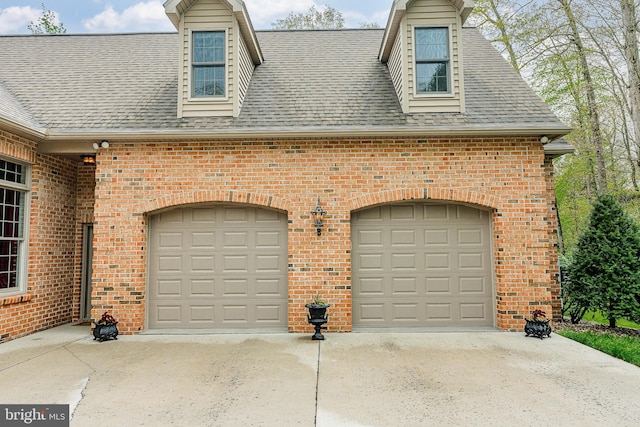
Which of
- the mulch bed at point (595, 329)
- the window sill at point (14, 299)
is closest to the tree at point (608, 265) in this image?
the mulch bed at point (595, 329)

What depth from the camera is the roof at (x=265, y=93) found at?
6938mm

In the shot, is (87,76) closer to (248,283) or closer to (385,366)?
(248,283)

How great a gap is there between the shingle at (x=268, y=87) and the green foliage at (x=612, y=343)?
361 centimetres

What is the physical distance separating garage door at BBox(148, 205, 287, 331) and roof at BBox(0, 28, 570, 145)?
1.60 m

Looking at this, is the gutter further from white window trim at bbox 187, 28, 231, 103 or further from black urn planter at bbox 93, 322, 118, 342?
black urn planter at bbox 93, 322, 118, 342

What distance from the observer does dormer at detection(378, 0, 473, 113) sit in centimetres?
745

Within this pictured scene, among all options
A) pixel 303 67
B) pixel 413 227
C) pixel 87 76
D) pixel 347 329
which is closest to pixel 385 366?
pixel 347 329

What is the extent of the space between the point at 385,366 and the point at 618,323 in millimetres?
7081

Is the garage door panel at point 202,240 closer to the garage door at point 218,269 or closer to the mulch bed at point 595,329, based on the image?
the garage door at point 218,269

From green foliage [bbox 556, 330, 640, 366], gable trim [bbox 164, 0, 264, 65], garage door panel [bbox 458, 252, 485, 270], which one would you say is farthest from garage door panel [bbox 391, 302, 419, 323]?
gable trim [bbox 164, 0, 264, 65]

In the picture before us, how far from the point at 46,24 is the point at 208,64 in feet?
61.2

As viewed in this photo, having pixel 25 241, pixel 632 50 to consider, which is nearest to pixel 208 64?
pixel 25 241

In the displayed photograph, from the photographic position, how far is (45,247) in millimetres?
7461

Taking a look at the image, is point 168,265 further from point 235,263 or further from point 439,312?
point 439,312
